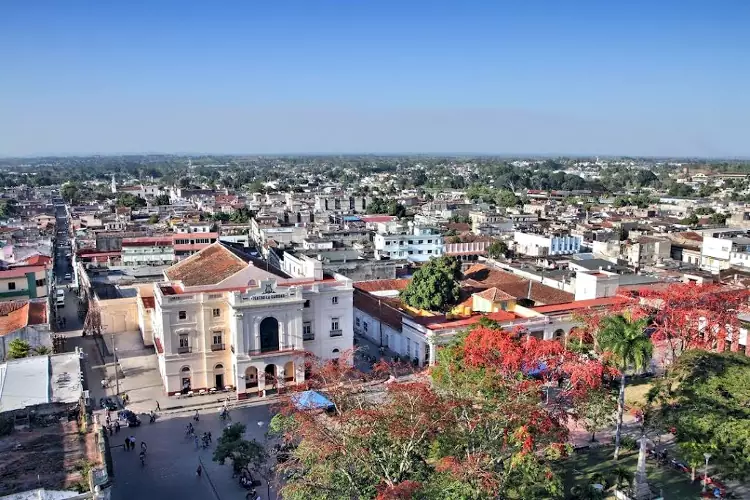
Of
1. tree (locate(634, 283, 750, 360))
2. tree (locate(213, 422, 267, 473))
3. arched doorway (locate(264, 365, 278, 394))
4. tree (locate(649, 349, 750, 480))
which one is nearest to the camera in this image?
tree (locate(649, 349, 750, 480))

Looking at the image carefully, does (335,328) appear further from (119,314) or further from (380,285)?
(119,314)

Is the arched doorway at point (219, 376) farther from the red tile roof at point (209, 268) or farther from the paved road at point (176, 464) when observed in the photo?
the red tile roof at point (209, 268)

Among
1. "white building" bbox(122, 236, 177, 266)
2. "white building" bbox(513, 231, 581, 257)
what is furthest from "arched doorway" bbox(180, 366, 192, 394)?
"white building" bbox(513, 231, 581, 257)

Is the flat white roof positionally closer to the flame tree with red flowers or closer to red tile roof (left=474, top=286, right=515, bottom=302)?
the flame tree with red flowers

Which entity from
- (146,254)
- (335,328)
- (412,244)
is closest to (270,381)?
(335,328)

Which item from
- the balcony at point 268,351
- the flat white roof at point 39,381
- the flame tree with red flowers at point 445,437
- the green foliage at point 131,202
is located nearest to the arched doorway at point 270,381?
the balcony at point 268,351
